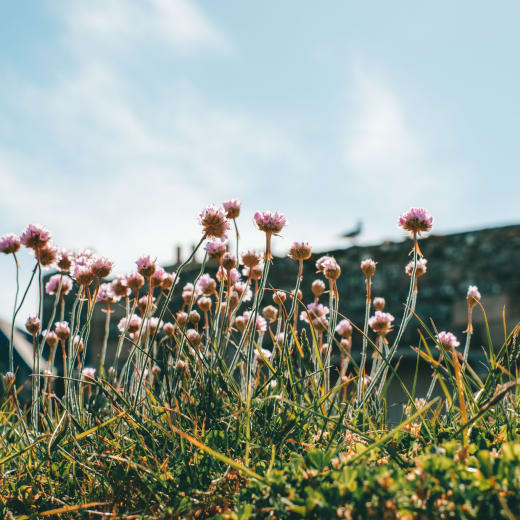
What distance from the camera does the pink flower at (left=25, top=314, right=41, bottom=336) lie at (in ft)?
7.89

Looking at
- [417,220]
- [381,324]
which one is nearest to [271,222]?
[417,220]

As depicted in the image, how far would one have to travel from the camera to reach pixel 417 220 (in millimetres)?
2092

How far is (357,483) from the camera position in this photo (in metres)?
1.16

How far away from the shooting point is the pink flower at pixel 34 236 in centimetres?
220

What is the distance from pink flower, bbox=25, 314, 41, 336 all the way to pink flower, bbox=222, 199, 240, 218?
1050 millimetres

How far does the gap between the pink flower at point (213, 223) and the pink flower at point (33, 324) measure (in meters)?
1.01

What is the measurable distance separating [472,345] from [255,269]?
460 centimetres

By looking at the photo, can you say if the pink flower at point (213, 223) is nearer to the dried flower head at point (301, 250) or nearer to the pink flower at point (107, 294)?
the dried flower head at point (301, 250)

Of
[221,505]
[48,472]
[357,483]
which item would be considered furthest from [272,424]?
[48,472]

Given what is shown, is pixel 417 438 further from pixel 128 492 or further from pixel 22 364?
pixel 22 364

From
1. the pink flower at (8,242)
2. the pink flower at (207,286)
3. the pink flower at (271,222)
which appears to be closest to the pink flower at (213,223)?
the pink flower at (271,222)

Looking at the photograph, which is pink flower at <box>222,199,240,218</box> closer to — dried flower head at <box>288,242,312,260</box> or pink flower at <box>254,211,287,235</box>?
pink flower at <box>254,211,287,235</box>

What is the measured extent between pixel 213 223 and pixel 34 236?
822mm

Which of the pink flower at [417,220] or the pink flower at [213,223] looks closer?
the pink flower at [213,223]
